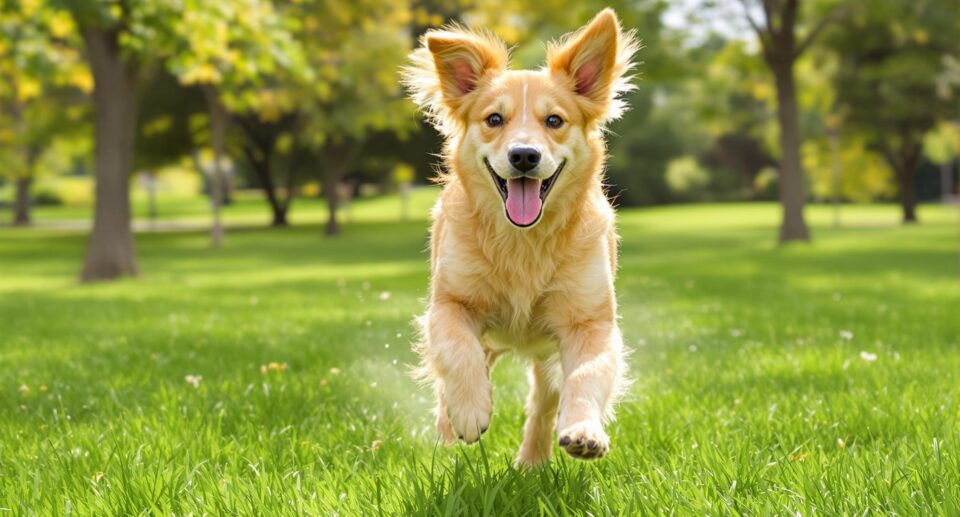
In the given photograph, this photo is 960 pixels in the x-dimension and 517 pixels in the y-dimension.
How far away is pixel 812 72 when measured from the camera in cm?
3828

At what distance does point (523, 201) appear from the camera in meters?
3.91

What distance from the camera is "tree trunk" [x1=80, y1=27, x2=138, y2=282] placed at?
1662 centimetres

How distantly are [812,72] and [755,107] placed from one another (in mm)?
24998

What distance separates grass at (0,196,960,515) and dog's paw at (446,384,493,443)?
112mm

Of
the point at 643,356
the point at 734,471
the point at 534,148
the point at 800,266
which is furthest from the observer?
the point at 800,266

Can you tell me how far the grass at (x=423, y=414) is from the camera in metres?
3.26

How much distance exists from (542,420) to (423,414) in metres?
0.97

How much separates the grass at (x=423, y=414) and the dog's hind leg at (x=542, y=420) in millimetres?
102

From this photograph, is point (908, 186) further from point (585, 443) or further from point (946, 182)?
point (585, 443)

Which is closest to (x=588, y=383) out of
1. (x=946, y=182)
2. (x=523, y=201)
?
(x=523, y=201)

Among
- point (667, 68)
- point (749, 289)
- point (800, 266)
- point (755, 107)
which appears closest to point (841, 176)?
point (755, 107)

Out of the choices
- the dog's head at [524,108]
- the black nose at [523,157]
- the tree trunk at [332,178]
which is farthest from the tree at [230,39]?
the tree trunk at [332,178]

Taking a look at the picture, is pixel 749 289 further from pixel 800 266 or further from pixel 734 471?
pixel 734 471

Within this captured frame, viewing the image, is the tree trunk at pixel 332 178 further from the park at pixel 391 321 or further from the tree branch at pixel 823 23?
the tree branch at pixel 823 23
